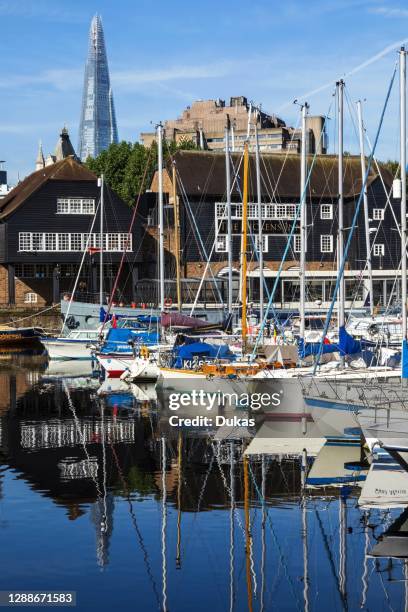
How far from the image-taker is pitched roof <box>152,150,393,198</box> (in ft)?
283

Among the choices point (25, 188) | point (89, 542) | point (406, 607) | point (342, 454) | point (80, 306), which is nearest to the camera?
point (406, 607)

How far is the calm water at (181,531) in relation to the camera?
60.3 ft

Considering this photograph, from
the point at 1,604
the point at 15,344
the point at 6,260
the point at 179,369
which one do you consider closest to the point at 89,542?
the point at 1,604

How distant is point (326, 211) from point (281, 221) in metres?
5.85

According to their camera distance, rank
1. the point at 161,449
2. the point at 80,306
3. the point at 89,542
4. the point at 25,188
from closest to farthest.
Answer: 1. the point at 89,542
2. the point at 161,449
3. the point at 80,306
4. the point at 25,188

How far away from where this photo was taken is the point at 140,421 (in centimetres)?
3756

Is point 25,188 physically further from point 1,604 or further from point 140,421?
point 1,604

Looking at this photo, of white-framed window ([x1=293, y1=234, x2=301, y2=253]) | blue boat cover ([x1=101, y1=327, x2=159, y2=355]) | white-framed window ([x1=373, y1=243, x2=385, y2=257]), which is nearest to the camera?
blue boat cover ([x1=101, y1=327, x2=159, y2=355])

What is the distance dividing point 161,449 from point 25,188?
61.0 metres

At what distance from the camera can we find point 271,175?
86.9 m

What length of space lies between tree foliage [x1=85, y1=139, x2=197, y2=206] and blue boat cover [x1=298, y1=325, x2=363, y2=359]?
211ft

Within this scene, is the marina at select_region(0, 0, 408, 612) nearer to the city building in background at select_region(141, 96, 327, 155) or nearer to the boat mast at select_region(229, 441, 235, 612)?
the boat mast at select_region(229, 441, 235, 612)

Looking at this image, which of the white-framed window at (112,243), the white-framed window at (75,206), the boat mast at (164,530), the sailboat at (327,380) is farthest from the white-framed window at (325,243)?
the boat mast at (164,530)

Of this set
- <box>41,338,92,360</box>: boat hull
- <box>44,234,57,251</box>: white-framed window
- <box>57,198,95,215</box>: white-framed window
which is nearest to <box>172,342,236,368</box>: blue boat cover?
<box>41,338,92,360</box>: boat hull
